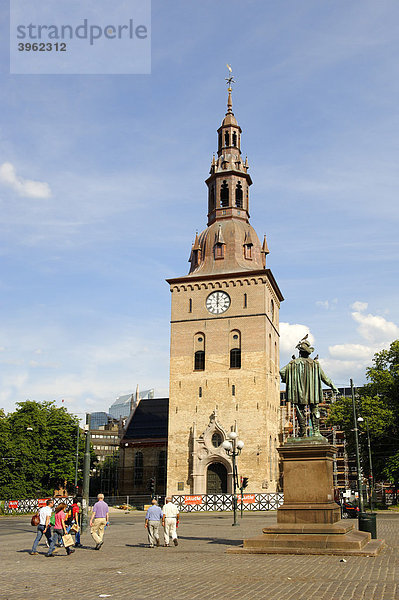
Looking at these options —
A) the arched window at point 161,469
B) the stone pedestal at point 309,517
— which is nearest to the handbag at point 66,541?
the stone pedestal at point 309,517

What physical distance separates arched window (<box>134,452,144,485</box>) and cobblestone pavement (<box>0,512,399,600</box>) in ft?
166

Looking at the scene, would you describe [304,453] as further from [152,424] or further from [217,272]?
[152,424]

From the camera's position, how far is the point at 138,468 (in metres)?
67.6

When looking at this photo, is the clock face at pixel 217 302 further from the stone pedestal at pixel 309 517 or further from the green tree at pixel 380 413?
the stone pedestal at pixel 309 517

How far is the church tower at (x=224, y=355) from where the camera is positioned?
49.6m

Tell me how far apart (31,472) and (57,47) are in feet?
147

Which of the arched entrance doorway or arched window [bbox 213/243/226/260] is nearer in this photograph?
the arched entrance doorway

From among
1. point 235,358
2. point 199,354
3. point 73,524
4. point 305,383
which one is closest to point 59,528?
point 73,524

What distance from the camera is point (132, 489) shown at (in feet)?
216

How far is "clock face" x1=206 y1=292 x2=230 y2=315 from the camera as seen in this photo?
53.6 metres

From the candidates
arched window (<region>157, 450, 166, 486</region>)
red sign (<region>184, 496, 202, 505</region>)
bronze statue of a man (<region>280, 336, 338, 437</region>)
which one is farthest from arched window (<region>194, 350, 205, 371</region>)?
bronze statue of a man (<region>280, 336, 338, 437</region>)

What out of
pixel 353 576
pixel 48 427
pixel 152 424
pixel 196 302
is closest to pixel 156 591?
pixel 353 576

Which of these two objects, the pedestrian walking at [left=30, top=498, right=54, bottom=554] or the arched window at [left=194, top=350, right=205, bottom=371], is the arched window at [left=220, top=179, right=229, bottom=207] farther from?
the pedestrian walking at [left=30, top=498, right=54, bottom=554]

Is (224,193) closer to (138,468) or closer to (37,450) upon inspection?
(37,450)
